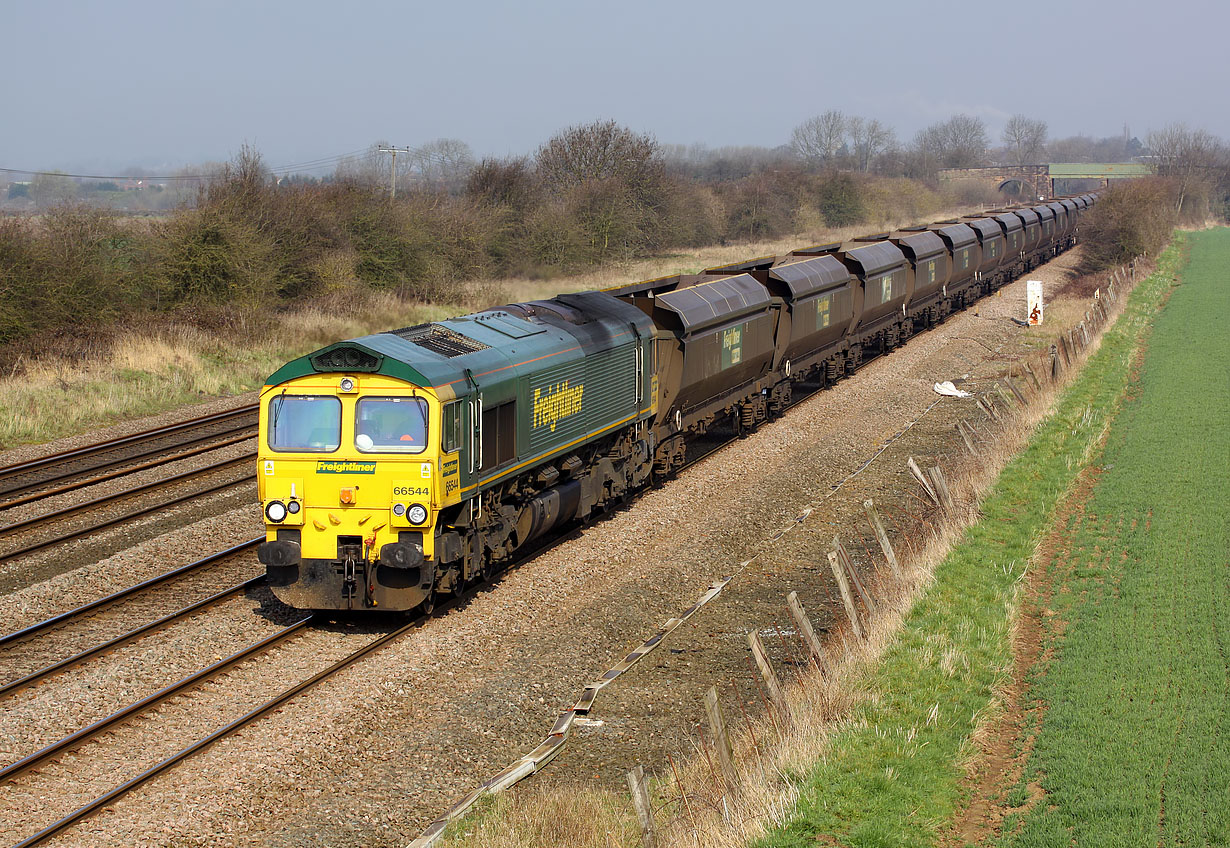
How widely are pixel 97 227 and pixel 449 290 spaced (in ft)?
48.2

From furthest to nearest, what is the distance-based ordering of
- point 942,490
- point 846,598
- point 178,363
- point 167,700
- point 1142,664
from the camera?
point 178,363 < point 942,490 < point 846,598 < point 167,700 < point 1142,664

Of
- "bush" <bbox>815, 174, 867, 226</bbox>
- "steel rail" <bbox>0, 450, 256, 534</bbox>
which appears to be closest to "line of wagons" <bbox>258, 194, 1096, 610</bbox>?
"steel rail" <bbox>0, 450, 256, 534</bbox>

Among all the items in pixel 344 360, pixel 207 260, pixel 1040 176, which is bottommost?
pixel 207 260

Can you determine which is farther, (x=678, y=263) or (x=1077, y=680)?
(x=678, y=263)

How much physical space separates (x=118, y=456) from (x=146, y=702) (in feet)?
42.3

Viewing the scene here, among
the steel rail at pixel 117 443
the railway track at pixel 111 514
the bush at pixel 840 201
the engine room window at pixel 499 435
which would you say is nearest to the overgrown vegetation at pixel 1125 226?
the bush at pixel 840 201

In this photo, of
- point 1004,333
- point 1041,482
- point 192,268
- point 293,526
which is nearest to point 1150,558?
point 1041,482

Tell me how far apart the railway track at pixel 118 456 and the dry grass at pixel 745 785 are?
45.6ft

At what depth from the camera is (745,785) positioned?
29.3 feet

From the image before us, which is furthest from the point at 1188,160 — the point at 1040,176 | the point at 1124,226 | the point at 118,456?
the point at 118,456

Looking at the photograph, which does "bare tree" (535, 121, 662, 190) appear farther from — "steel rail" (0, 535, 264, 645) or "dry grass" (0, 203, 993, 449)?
"steel rail" (0, 535, 264, 645)

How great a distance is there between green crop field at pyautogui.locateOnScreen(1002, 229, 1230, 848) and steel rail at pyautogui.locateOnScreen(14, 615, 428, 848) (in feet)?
22.6

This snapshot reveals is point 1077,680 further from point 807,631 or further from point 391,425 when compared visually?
point 391,425

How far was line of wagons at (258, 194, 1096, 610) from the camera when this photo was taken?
12.7 m
